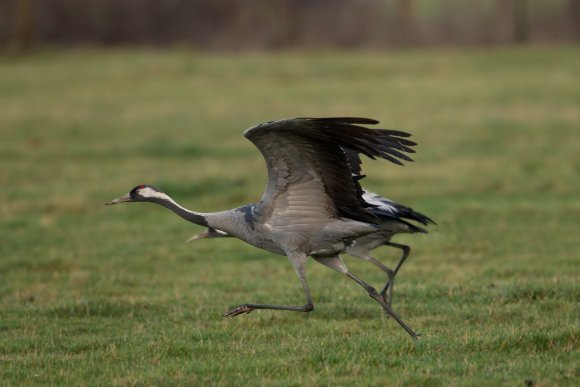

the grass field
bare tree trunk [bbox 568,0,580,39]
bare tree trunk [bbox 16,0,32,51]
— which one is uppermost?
bare tree trunk [bbox 568,0,580,39]

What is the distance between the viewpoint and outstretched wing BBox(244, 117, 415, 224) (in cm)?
654

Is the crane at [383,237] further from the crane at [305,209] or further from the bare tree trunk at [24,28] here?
the bare tree trunk at [24,28]

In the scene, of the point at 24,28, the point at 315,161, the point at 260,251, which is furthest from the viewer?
the point at 24,28

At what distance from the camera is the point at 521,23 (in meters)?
34.7

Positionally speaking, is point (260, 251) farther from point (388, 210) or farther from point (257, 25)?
point (257, 25)

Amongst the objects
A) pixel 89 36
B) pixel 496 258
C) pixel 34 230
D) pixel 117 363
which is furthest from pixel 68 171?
pixel 89 36

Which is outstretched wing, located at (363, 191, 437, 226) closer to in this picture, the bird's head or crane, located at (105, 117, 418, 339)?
crane, located at (105, 117, 418, 339)

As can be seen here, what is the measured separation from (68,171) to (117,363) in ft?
34.8

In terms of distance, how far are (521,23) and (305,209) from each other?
95.4ft

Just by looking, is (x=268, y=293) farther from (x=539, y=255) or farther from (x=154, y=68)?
(x=154, y=68)

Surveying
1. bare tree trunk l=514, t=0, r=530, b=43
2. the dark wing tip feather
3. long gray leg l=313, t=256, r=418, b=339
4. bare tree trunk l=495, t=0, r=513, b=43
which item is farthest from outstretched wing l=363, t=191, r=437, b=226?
bare tree trunk l=514, t=0, r=530, b=43

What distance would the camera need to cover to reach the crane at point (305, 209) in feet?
22.7

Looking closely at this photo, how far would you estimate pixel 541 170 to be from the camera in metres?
15.7

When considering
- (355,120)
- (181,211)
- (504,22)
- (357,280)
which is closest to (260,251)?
(181,211)
